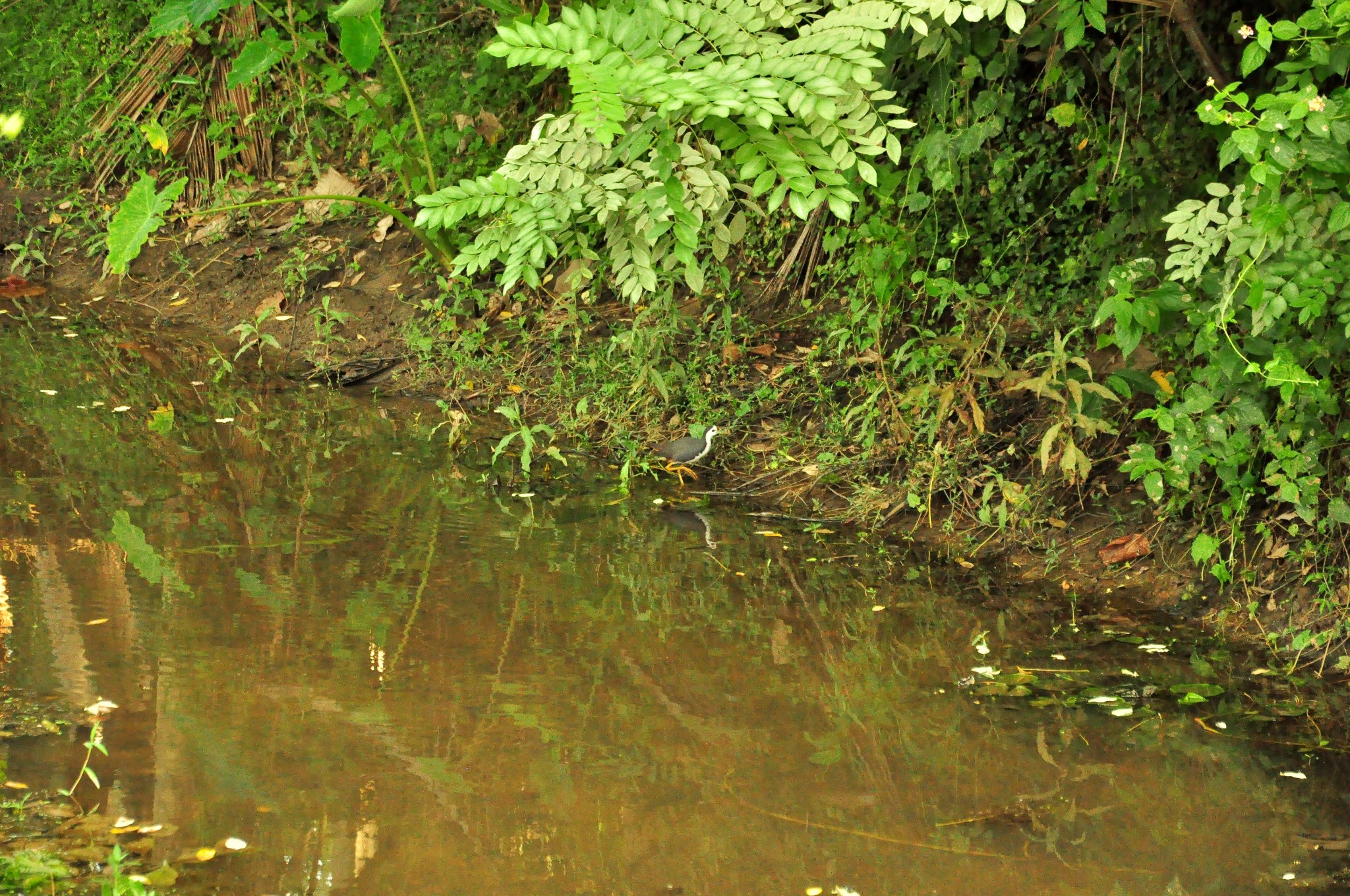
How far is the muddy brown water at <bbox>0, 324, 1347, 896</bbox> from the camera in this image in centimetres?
263

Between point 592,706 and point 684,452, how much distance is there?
1652mm

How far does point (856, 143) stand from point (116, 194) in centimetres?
570

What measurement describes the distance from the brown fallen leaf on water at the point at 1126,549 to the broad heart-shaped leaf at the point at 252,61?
4.12 metres

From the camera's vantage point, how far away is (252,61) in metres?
5.88

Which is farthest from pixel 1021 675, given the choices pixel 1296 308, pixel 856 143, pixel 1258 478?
pixel 856 143

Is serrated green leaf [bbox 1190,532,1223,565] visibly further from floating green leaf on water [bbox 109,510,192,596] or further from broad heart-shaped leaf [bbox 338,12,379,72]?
broad heart-shaped leaf [bbox 338,12,379,72]

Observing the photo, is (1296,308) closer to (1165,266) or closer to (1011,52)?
(1165,266)

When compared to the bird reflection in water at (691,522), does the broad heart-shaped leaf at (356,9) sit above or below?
above

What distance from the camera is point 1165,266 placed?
3.28m

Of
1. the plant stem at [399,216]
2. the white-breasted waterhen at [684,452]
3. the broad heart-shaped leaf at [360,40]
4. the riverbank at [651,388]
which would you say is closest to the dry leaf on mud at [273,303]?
the riverbank at [651,388]

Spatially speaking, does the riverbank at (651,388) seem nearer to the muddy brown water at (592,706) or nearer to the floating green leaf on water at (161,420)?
the muddy brown water at (592,706)

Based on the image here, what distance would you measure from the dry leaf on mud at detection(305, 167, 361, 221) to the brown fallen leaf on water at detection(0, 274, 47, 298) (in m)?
1.58

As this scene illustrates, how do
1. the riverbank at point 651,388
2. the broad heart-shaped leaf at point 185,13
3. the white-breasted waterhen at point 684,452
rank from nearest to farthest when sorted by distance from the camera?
the riverbank at point 651,388 < the white-breasted waterhen at point 684,452 < the broad heart-shaped leaf at point 185,13

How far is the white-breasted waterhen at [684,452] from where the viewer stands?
4711mm
